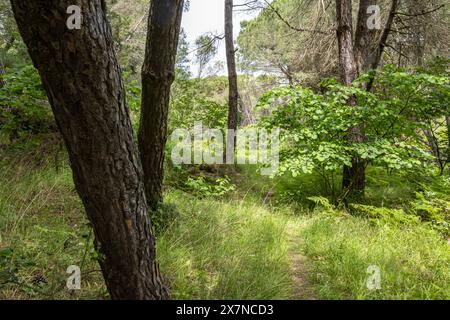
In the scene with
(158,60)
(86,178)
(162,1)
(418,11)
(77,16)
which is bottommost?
(86,178)

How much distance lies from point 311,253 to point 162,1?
2896 mm

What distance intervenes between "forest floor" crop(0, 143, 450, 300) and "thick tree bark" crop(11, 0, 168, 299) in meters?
0.29

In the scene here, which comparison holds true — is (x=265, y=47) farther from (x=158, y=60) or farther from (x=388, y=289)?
(x=388, y=289)

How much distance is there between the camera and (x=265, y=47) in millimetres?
14883

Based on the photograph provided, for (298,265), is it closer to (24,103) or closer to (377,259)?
(377,259)

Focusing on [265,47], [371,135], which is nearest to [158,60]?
[371,135]

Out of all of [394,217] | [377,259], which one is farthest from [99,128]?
[394,217]

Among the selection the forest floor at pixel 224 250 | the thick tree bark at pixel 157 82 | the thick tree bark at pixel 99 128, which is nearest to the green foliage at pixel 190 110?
the forest floor at pixel 224 250

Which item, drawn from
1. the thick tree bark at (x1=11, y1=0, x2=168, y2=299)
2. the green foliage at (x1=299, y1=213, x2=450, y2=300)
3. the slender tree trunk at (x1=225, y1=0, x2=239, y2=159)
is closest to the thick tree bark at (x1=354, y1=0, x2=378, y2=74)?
the slender tree trunk at (x1=225, y1=0, x2=239, y2=159)

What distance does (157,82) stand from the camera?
2977 millimetres

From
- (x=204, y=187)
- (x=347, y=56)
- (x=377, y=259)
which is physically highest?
(x=347, y=56)

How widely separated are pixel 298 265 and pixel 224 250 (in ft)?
2.59

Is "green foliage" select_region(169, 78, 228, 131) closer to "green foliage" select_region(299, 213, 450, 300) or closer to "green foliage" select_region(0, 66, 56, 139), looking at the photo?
"green foliage" select_region(0, 66, 56, 139)

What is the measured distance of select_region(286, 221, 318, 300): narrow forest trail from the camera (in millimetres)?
2555
